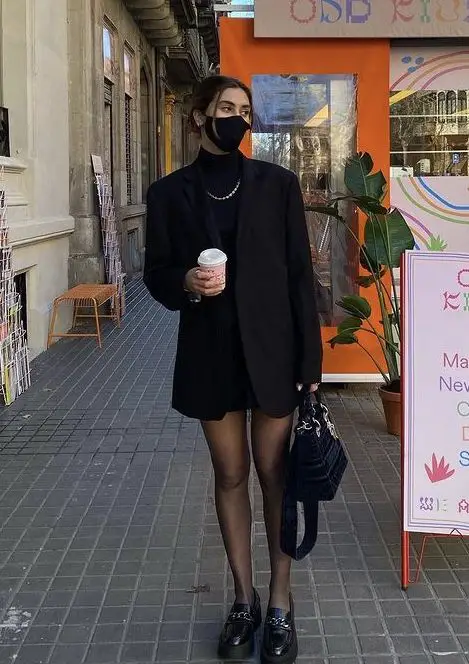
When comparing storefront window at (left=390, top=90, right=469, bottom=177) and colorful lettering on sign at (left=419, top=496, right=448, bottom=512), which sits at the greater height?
storefront window at (left=390, top=90, right=469, bottom=177)

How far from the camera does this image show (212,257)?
250cm

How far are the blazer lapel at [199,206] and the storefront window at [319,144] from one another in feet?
12.1

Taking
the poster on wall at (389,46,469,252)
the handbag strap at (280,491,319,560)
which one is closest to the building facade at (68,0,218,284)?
the poster on wall at (389,46,469,252)

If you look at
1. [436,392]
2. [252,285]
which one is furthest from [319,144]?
[252,285]

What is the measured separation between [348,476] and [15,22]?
637cm

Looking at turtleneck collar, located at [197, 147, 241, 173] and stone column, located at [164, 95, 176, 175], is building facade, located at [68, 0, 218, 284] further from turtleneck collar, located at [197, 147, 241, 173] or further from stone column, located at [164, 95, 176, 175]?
turtleneck collar, located at [197, 147, 241, 173]

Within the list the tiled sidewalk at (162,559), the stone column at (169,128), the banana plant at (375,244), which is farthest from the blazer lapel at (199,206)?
the stone column at (169,128)

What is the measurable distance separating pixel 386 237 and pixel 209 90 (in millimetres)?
2872

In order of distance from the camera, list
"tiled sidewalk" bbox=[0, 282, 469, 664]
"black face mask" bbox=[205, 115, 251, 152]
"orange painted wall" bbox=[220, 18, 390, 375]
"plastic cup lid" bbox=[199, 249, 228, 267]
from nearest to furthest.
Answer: "plastic cup lid" bbox=[199, 249, 228, 267] < "black face mask" bbox=[205, 115, 251, 152] < "tiled sidewalk" bbox=[0, 282, 469, 664] < "orange painted wall" bbox=[220, 18, 390, 375]

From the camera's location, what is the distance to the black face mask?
268cm

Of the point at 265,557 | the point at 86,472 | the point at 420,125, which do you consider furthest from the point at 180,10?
the point at 265,557

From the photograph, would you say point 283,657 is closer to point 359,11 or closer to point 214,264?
point 214,264

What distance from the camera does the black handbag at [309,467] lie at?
2771 mm

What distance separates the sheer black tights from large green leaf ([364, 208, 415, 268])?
8.86ft
